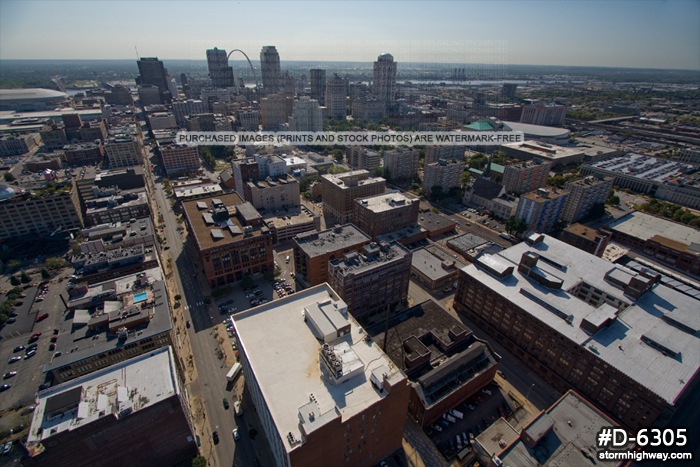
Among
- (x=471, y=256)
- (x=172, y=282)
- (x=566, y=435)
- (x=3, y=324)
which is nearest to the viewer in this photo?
(x=566, y=435)

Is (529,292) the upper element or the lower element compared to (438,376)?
upper

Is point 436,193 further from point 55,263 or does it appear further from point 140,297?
point 55,263

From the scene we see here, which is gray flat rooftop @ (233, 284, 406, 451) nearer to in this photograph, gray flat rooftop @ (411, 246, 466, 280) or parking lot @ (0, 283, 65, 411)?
parking lot @ (0, 283, 65, 411)

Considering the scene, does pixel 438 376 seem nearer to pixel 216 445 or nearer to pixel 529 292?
pixel 529 292

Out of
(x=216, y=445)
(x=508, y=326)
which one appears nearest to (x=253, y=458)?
(x=216, y=445)

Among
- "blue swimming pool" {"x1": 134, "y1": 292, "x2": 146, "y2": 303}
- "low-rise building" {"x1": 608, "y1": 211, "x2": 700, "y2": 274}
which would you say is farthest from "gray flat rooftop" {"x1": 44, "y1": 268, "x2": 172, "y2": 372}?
"low-rise building" {"x1": 608, "y1": 211, "x2": 700, "y2": 274}

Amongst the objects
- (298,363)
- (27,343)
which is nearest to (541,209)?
(298,363)
